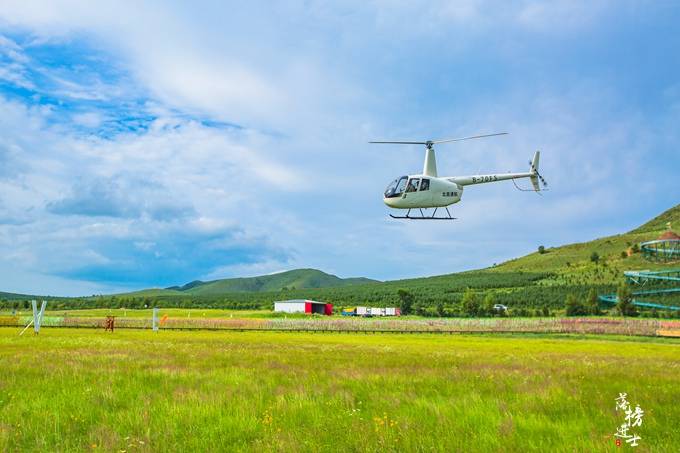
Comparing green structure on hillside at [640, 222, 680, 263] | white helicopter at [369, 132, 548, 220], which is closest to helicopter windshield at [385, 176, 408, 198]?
white helicopter at [369, 132, 548, 220]

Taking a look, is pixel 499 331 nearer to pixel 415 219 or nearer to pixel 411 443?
pixel 415 219

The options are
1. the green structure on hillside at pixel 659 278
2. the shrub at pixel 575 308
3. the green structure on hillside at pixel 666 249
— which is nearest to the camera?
the shrub at pixel 575 308

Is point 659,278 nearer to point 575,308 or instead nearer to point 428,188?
point 575,308

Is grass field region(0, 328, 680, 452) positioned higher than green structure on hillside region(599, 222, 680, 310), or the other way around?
green structure on hillside region(599, 222, 680, 310)

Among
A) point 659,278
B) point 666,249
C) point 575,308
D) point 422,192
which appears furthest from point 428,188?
point 666,249

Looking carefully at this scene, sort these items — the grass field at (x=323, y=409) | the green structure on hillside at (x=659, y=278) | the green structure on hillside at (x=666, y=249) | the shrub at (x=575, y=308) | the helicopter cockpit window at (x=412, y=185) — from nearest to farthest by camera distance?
the grass field at (x=323, y=409) → the helicopter cockpit window at (x=412, y=185) → the shrub at (x=575, y=308) → the green structure on hillside at (x=659, y=278) → the green structure on hillside at (x=666, y=249)

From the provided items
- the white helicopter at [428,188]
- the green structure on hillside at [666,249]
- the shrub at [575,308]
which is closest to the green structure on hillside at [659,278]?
the green structure on hillside at [666,249]

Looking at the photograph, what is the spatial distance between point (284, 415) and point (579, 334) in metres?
67.0

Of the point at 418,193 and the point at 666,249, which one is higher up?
the point at 666,249

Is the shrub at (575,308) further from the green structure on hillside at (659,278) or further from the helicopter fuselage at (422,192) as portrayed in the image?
the helicopter fuselage at (422,192)

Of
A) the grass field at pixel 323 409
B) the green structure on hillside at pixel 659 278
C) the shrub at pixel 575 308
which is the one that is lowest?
the grass field at pixel 323 409

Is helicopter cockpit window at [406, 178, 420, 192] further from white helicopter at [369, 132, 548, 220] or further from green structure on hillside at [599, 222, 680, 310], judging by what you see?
green structure on hillside at [599, 222, 680, 310]

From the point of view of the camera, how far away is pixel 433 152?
42188 millimetres

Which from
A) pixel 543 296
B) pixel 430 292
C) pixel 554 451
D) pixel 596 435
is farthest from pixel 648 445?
pixel 430 292
